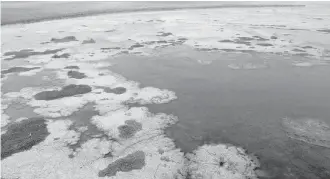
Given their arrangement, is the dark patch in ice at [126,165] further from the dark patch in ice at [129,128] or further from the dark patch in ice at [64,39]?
the dark patch in ice at [64,39]

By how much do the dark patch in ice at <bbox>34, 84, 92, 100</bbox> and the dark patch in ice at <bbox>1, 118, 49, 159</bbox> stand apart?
2.30 m

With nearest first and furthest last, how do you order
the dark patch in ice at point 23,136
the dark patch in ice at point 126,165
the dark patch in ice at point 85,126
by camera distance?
the dark patch in ice at point 126,165
the dark patch in ice at point 23,136
the dark patch in ice at point 85,126

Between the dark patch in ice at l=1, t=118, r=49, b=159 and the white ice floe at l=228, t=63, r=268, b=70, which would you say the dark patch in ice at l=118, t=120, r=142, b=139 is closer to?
the dark patch in ice at l=1, t=118, r=49, b=159

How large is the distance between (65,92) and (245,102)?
29.1ft

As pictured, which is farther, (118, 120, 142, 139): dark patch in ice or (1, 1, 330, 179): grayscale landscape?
(118, 120, 142, 139): dark patch in ice

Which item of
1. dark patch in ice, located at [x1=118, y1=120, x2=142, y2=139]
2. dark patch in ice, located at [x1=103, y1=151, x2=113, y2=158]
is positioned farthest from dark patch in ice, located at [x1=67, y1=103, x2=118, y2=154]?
dark patch in ice, located at [x1=118, y1=120, x2=142, y2=139]

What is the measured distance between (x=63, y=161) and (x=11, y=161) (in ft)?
5.59

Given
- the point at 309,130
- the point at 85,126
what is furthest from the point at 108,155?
the point at 309,130

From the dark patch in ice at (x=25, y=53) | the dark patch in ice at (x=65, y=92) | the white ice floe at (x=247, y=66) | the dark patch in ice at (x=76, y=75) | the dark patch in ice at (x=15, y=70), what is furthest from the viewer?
the dark patch in ice at (x=25, y=53)

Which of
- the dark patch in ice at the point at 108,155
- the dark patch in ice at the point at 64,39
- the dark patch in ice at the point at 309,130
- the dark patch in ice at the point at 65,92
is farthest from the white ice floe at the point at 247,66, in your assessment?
the dark patch in ice at the point at 64,39

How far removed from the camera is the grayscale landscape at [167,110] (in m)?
8.51

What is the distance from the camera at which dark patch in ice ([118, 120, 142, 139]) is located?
10.1m

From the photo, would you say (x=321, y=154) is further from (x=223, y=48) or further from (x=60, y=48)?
(x=60, y=48)

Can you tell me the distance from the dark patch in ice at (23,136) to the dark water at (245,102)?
4.63 metres
